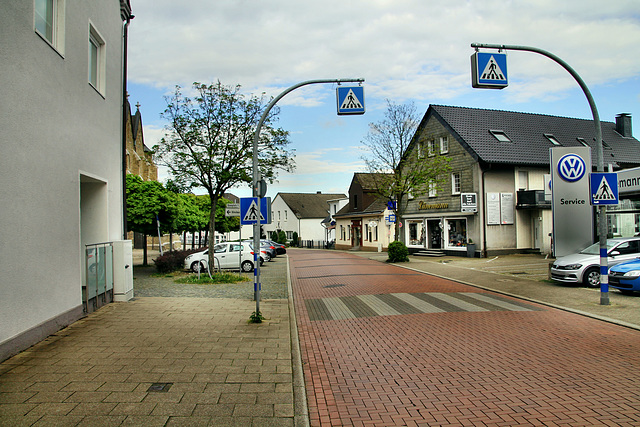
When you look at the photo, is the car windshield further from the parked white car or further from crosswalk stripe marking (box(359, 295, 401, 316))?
the parked white car

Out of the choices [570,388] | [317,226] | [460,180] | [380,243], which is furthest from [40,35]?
[317,226]

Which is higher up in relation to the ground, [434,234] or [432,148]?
[432,148]

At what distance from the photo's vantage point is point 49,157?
7.46m

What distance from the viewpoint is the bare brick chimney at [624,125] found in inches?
1437

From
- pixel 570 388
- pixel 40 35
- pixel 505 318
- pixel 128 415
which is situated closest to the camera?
pixel 128 415

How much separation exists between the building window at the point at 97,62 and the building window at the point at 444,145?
24115 mm

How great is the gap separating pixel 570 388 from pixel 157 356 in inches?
211

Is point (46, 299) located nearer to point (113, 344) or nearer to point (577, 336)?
point (113, 344)

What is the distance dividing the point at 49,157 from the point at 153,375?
4150mm

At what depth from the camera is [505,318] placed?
959cm

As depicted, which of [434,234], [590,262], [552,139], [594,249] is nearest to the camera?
[590,262]

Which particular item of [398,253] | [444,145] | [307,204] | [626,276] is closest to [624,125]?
[444,145]

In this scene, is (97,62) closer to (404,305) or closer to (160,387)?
(160,387)

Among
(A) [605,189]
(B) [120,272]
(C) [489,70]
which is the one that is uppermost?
(C) [489,70]
